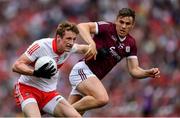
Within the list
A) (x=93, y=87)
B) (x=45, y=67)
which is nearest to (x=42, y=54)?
(x=45, y=67)

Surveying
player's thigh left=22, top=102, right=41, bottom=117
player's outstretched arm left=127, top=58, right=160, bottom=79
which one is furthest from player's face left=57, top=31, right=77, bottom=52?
player's outstretched arm left=127, top=58, right=160, bottom=79

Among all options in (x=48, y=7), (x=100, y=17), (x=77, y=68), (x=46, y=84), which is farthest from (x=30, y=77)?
(x=48, y=7)

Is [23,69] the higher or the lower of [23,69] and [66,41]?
the lower

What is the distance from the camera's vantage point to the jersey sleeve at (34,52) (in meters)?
12.2

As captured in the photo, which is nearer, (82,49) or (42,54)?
(42,54)

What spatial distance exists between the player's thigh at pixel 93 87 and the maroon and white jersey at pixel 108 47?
24cm

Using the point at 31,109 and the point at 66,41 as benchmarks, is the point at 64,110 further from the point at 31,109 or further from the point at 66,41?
the point at 66,41

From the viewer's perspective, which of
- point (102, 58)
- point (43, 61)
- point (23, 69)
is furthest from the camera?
point (102, 58)

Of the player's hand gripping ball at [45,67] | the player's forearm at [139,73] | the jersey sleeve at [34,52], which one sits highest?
the jersey sleeve at [34,52]

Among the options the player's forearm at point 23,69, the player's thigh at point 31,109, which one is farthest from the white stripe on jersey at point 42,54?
the player's thigh at point 31,109

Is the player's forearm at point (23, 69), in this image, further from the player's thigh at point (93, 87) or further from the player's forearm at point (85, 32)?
the player's thigh at point (93, 87)

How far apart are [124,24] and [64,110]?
1.62 meters

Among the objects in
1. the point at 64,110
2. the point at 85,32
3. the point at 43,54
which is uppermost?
the point at 85,32

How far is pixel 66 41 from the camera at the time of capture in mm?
12227
